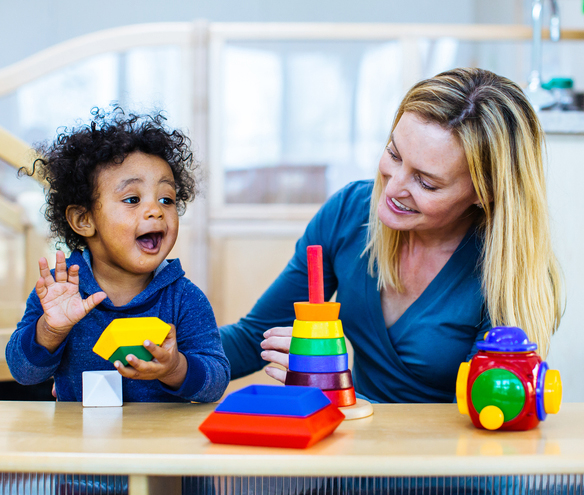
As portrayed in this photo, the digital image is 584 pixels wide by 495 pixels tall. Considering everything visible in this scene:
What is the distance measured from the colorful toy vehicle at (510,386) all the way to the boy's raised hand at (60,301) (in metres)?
0.47

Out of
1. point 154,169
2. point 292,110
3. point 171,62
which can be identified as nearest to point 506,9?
point 292,110

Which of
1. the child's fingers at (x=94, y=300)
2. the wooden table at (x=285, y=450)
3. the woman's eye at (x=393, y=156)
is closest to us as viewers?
the wooden table at (x=285, y=450)

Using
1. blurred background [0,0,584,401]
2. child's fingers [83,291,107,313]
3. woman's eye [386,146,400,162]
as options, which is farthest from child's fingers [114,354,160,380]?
blurred background [0,0,584,401]

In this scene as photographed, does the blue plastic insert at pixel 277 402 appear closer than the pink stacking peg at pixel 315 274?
Yes

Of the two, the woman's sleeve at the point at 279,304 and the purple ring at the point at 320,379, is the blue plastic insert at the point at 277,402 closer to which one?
the purple ring at the point at 320,379

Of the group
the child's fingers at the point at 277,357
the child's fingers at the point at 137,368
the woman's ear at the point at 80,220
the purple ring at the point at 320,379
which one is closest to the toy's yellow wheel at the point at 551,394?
the purple ring at the point at 320,379

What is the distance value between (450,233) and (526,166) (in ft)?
0.64

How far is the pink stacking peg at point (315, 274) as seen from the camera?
2.36ft

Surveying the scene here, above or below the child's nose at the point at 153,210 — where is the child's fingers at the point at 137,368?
below

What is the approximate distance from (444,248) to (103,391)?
66cm

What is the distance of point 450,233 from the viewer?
115 cm

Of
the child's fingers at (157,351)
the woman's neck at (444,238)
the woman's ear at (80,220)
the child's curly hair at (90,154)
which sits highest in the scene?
the child's curly hair at (90,154)

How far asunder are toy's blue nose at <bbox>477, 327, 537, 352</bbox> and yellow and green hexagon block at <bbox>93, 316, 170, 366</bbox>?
0.37 metres

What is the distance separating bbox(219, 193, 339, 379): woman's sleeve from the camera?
1.21 metres
